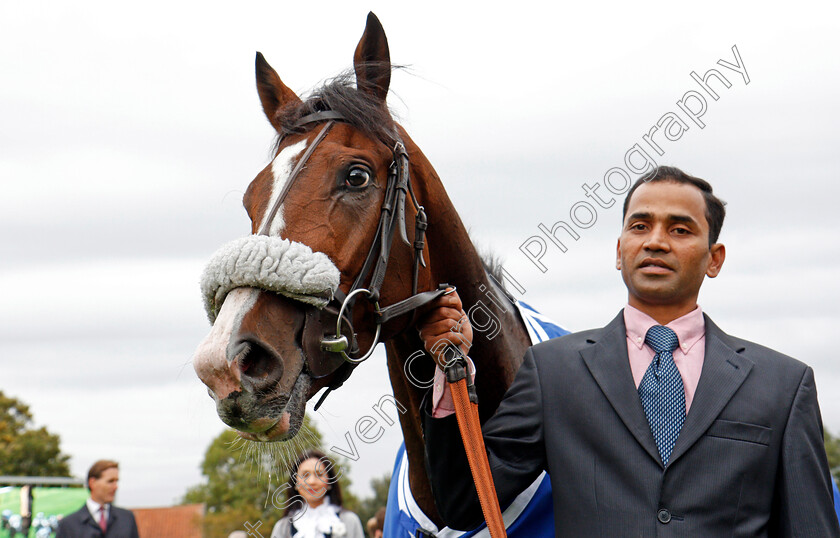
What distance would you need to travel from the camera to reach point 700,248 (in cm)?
272

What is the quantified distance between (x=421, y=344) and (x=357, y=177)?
0.71 meters

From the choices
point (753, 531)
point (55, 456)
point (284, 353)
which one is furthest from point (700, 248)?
point (55, 456)

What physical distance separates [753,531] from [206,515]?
34.2 metres

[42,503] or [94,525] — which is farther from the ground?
[42,503]

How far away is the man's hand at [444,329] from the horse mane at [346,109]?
641 millimetres

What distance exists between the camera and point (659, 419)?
259 cm

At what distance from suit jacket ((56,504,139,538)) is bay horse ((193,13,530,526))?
5.12 meters

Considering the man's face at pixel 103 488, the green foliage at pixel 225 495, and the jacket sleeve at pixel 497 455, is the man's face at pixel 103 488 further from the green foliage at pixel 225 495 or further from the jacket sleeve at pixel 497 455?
the green foliage at pixel 225 495

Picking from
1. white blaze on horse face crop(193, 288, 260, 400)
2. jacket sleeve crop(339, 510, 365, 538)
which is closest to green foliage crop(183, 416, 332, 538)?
jacket sleeve crop(339, 510, 365, 538)

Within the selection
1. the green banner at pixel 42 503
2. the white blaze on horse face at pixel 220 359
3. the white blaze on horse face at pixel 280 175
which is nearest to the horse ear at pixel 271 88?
the white blaze on horse face at pixel 280 175

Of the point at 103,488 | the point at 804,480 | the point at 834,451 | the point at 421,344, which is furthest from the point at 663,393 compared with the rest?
the point at 834,451

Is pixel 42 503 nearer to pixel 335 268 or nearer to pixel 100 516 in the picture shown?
pixel 100 516

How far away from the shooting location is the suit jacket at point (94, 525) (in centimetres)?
732

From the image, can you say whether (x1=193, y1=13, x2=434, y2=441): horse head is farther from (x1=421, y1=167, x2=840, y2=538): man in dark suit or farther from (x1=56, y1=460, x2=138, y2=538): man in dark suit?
(x1=56, y1=460, x2=138, y2=538): man in dark suit
